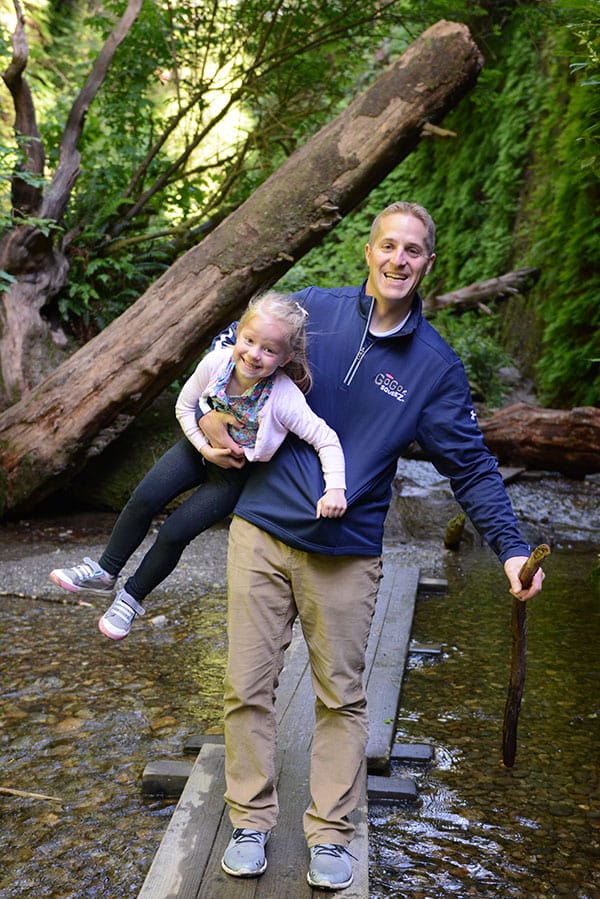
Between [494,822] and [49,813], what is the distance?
5.48 feet

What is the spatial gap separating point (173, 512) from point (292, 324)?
0.90 m

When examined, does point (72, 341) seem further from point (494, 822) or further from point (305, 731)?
point (494, 822)

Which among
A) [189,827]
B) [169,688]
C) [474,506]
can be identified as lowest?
[169,688]

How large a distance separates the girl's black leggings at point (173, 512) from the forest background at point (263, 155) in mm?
4440

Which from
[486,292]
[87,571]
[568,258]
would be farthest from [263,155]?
[87,571]

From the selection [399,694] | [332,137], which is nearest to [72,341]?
[332,137]

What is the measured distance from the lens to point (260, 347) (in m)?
2.66

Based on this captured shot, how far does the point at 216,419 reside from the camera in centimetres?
283

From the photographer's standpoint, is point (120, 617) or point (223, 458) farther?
point (120, 617)

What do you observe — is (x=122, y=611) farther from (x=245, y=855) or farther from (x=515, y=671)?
(x=515, y=671)

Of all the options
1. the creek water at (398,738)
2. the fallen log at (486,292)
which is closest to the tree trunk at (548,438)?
the creek water at (398,738)

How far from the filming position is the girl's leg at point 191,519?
9.91 feet

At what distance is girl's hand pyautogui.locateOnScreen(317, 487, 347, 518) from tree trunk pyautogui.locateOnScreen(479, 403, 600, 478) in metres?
7.18

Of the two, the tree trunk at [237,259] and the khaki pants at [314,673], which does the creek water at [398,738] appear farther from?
the tree trunk at [237,259]
